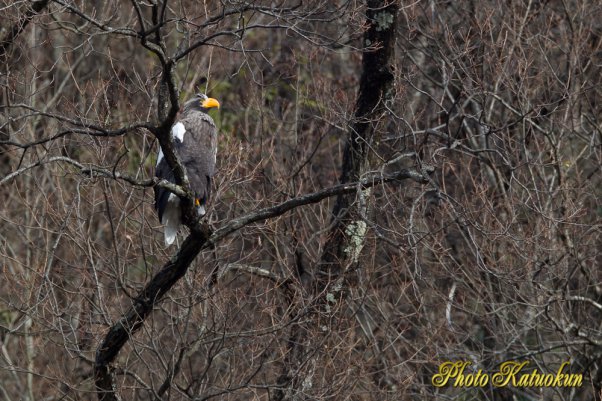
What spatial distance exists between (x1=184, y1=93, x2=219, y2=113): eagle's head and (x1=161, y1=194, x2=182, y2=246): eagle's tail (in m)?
1.13

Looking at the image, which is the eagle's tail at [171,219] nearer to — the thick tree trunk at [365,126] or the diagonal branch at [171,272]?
the diagonal branch at [171,272]

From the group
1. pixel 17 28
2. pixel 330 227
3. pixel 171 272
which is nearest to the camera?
pixel 171 272

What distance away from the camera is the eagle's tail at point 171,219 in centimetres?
778

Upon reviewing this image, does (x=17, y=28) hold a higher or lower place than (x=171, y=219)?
higher

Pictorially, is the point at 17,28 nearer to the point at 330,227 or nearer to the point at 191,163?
the point at 191,163

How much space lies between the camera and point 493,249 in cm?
895

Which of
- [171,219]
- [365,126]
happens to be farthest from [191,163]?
[365,126]

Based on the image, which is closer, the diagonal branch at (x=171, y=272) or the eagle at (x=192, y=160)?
the diagonal branch at (x=171, y=272)

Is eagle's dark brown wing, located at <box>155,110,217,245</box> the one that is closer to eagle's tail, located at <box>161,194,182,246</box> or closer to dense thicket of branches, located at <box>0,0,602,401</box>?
eagle's tail, located at <box>161,194,182,246</box>

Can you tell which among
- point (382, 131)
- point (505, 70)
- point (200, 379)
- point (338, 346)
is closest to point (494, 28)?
point (505, 70)

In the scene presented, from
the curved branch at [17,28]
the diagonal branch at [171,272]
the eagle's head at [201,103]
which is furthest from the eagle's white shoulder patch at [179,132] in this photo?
the diagonal branch at [171,272]

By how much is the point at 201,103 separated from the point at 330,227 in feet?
5.13

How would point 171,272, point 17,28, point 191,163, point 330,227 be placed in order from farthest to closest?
point 330,227 < point 17,28 < point 191,163 < point 171,272

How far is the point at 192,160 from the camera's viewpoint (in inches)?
309
